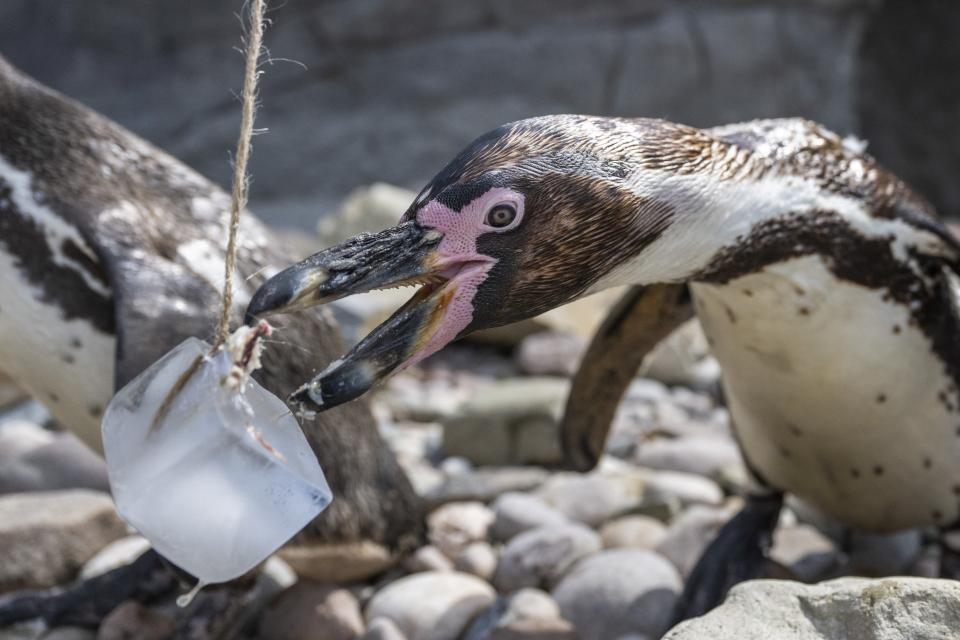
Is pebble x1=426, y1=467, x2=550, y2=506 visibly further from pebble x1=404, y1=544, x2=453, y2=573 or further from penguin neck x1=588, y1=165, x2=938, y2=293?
penguin neck x1=588, y1=165, x2=938, y2=293

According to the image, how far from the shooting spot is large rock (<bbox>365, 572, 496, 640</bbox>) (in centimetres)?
253

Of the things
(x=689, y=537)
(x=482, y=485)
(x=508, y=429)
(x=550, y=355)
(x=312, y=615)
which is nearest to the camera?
(x=312, y=615)

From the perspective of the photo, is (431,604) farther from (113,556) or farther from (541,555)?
(113,556)

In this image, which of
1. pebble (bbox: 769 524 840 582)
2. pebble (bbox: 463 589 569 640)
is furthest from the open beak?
A: pebble (bbox: 769 524 840 582)

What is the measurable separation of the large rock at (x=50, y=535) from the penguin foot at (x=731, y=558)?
1.47m

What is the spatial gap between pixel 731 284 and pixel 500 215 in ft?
2.03

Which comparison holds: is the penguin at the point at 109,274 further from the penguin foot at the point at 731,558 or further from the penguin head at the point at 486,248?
the penguin foot at the point at 731,558

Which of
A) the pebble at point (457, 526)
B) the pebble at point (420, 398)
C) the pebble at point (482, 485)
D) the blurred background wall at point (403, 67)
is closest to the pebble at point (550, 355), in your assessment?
the pebble at point (420, 398)

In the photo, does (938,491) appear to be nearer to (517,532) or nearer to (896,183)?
(896,183)

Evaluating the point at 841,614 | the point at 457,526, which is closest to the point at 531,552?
the point at 457,526

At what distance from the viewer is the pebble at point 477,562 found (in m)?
2.88

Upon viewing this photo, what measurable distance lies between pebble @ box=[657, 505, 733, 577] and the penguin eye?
147 cm

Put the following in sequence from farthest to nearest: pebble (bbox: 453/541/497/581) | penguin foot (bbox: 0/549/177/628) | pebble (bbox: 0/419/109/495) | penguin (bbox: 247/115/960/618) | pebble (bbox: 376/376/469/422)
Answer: pebble (bbox: 376/376/469/422) → pebble (bbox: 0/419/109/495) → pebble (bbox: 453/541/497/581) → penguin foot (bbox: 0/549/177/628) → penguin (bbox: 247/115/960/618)

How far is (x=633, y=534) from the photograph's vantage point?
9.91 ft
